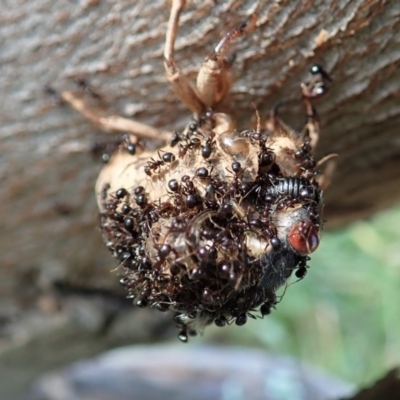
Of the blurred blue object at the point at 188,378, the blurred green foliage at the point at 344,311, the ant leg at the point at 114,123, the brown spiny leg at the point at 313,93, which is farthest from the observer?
the blurred green foliage at the point at 344,311

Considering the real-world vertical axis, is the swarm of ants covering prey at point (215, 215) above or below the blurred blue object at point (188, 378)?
below

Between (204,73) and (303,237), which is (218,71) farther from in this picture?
(303,237)

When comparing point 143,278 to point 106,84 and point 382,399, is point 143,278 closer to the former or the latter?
point 106,84

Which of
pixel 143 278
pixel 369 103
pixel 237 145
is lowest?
pixel 143 278

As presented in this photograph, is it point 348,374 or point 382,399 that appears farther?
point 348,374

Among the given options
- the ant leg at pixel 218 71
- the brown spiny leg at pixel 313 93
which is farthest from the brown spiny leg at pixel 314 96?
the ant leg at pixel 218 71

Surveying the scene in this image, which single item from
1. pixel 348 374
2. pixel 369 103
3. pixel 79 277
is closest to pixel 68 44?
pixel 369 103

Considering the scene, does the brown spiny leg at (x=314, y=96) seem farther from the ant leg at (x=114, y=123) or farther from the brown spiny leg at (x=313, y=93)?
the ant leg at (x=114, y=123)

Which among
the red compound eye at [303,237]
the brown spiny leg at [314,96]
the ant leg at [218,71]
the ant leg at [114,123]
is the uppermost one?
the ant leg at [114,123]
